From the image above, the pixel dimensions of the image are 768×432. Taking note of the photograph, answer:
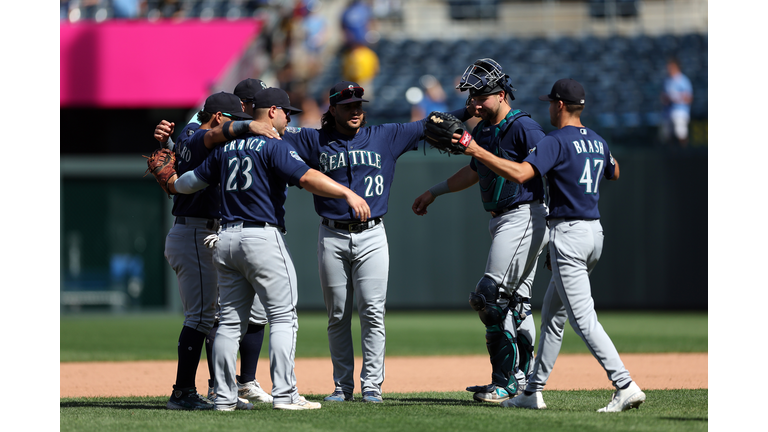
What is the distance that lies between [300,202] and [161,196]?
2.41 m

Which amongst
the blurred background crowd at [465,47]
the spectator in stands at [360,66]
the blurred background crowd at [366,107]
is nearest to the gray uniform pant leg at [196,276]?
the blurred background crowd at [366,107]

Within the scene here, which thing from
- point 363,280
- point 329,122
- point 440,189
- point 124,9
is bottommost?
point 363,280

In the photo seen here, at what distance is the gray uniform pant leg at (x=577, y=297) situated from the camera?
492 centimetres

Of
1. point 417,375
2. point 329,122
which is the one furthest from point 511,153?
point 417,375

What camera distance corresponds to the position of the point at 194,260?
5488 mm

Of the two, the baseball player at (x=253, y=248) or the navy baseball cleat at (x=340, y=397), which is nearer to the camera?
the baseball player at (x=253, y=248)

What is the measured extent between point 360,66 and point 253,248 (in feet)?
41.7

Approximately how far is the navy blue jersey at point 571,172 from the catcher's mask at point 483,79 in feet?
2.03

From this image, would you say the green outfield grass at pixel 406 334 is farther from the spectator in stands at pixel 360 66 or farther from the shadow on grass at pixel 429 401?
the spectator in stands at pixel 360 66

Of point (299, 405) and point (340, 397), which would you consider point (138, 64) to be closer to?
point (340, 397)

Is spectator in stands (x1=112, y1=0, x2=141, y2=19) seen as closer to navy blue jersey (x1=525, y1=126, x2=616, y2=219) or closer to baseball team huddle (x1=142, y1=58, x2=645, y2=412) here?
baseball team huddle (x1=142, y1=58, x2=645, y2=412)

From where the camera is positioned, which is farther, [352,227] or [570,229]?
[352,227]

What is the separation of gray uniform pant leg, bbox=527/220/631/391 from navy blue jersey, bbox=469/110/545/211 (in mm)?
504

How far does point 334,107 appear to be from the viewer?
5625 mm
